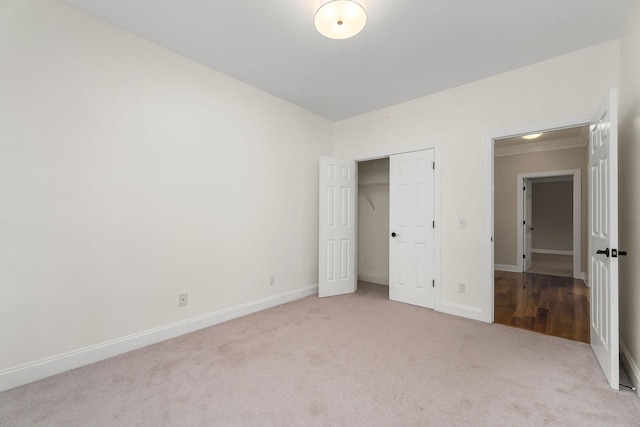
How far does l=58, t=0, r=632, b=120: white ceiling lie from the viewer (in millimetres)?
2121

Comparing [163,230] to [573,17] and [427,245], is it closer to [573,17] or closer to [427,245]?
[427,245]

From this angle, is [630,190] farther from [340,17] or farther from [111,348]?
[111,348]

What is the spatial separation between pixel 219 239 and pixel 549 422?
9.92 ft

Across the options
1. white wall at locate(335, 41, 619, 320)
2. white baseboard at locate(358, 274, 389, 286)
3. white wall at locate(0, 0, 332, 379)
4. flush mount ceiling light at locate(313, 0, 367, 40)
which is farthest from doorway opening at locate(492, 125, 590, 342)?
white wall at locate(0, 0, 332, 379)

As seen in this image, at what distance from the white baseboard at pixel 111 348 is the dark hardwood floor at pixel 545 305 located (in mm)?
3022

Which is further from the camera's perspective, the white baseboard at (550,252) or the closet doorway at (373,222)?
the white baseboard at (550,252)

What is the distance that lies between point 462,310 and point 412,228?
116 centimetres

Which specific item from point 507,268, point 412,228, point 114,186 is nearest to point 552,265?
point 507,268

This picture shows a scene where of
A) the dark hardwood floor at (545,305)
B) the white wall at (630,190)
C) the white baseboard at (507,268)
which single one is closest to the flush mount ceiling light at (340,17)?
the white wall at (630,190)

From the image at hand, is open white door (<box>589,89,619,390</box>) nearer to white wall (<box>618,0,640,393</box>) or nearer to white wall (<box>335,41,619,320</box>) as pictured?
white wall (<box>618,0,640,393</box>)

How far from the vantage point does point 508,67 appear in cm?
295

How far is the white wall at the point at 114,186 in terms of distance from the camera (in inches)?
77.4

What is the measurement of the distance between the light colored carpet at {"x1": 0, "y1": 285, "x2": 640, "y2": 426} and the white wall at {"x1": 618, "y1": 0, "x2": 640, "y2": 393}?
350 millimetres

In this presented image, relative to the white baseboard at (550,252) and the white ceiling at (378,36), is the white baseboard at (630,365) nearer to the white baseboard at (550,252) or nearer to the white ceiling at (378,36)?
the white ceiling at (378,36)
